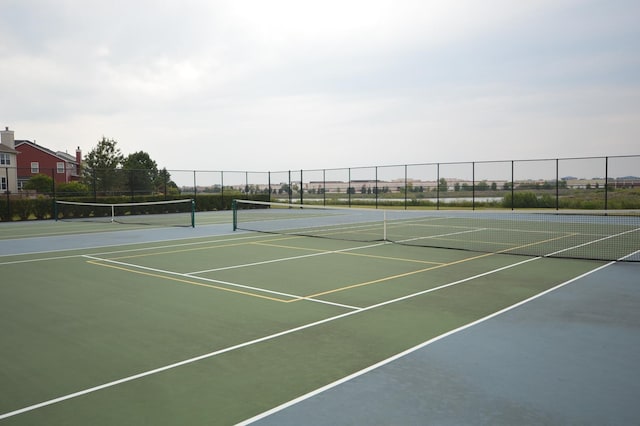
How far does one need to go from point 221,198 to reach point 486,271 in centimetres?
2817

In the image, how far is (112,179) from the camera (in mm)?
34906

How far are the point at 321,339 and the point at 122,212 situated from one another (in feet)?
94.0

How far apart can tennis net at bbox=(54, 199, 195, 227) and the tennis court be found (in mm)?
14736

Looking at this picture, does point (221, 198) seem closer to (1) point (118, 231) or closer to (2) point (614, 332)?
(1) point (118, 231)

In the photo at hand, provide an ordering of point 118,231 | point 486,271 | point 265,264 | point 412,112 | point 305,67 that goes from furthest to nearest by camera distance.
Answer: point 412,112 → point 305,67 → point 118,231 → point 265,264 → point 486,271

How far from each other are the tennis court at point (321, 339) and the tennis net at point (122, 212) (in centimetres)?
1474

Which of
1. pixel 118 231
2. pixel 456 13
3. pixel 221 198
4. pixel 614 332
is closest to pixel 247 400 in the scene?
pixel 614 332

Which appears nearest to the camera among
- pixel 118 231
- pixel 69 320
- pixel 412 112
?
pixel 69 320

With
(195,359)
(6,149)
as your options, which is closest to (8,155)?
(6,149)

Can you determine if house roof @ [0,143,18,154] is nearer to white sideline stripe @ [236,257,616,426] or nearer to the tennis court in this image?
the tennis court

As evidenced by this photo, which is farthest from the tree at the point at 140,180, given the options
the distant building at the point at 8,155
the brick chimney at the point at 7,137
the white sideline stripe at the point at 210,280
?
the brick chimney at the point at 7,137

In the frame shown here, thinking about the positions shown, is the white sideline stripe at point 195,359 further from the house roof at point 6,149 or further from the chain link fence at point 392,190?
the house roof at point 6,149

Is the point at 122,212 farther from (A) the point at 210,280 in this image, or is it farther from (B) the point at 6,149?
(B) the point at 6,149

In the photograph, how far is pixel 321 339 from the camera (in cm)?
562
